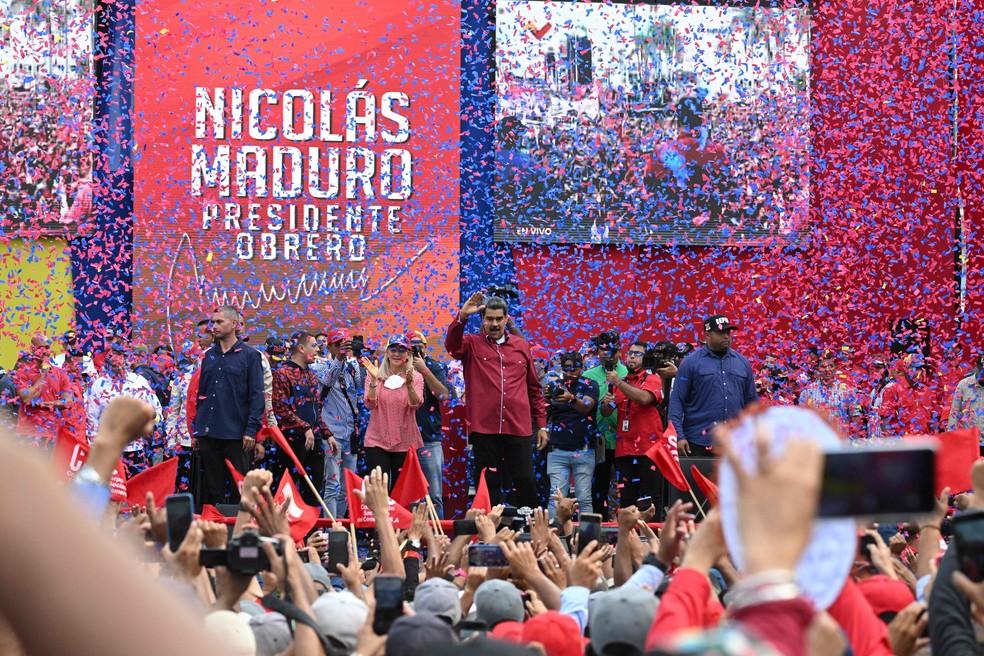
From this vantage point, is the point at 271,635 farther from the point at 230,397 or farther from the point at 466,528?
the point at 230,397

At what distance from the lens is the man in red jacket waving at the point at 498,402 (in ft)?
30.3

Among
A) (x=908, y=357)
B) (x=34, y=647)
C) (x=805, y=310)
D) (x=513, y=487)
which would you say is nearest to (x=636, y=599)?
(x=34, y=647)

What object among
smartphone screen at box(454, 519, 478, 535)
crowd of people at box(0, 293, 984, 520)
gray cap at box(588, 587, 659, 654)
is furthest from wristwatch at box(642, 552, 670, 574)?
crowd of people at box(0, 293, 984, 520)

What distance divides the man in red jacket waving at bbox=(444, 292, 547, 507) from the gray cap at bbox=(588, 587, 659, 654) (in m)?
6.06

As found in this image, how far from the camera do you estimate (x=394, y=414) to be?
9.74 meters

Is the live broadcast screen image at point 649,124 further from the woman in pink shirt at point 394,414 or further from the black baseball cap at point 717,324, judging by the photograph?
the black baseball cap at point 717,324

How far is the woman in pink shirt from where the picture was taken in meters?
9.74

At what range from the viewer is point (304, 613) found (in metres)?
3.08

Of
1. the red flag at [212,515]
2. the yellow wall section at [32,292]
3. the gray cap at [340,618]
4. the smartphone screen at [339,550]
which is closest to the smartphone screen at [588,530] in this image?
the smartphone screen at [339,550]

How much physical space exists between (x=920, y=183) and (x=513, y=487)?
698cm

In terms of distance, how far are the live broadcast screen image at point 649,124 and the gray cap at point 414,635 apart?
11.3 meters

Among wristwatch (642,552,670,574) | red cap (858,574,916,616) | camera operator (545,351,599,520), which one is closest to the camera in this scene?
wristwatch (642,552,670,574)

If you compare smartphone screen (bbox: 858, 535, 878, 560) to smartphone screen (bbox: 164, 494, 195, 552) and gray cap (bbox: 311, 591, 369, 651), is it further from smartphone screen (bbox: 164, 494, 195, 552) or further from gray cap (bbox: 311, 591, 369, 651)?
smartphone screen (bbox: 164, 494, 195, 552)

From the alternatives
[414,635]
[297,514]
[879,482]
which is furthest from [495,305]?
[879,482]
